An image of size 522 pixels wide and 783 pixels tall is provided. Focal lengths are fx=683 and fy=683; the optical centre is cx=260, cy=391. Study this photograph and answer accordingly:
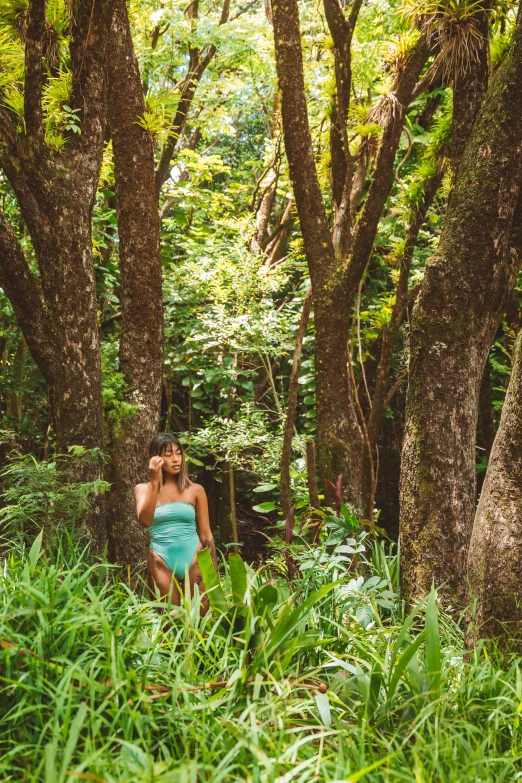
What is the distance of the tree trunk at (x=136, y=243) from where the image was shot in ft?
15.9

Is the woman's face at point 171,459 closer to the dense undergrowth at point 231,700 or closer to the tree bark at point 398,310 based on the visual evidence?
the dense undergrowth at point 231,700

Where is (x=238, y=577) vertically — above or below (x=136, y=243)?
below

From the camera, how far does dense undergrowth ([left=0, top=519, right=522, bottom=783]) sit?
5.93 ft

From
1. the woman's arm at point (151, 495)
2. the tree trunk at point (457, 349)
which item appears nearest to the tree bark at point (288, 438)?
the woman's arm at point (151, 495)

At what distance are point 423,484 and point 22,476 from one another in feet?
6.65

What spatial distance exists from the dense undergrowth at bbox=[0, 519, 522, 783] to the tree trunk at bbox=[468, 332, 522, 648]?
0.54 ft

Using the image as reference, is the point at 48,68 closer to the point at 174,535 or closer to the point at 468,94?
the point at 468,94

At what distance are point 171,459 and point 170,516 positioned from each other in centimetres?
33

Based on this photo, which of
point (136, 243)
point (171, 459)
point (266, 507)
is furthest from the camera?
point (266, 507)

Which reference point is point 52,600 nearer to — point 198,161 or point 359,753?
point 359,753

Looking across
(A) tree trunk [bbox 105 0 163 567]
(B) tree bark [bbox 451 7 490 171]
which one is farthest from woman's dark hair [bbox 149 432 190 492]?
(B) tree bark [bbox 451 7 490 171]

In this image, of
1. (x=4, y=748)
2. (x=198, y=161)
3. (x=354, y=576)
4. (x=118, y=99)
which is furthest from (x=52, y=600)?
(x=198, y=161)

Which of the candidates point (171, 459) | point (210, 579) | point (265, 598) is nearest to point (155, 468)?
point (171, 459)

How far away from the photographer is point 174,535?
3967 mm
